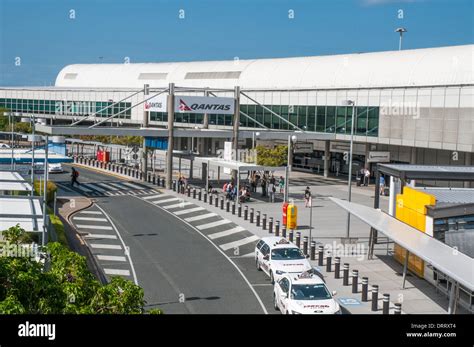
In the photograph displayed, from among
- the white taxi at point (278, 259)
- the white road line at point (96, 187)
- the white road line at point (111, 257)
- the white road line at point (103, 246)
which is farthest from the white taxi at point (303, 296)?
the white road line at point (96, 187)

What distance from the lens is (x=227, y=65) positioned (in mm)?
73188

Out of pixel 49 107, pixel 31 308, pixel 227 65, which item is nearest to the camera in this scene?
→ pixel 31 308

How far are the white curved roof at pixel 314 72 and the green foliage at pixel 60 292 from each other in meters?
39.6

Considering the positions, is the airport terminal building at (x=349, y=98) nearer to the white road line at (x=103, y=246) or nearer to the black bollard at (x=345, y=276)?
the white road line at (x=103, y=246)

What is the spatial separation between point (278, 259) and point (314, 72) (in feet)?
133

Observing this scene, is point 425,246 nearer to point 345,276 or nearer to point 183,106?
point 345,276

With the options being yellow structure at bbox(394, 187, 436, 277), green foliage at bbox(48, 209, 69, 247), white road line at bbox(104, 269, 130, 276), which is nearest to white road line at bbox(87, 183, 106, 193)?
green foliage at bbox(48, 209, 69, 247)

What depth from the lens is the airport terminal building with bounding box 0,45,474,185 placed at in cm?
4512

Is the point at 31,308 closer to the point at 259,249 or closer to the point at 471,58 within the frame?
the point at 259,249

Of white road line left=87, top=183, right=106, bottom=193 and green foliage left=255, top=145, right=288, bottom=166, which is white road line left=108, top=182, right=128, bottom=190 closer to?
white road line left=87, top=183, right=106, bottom=193

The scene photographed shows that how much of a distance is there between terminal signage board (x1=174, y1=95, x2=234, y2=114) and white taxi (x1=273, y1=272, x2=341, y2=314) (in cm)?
3035

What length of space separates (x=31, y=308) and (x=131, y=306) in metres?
1.46
